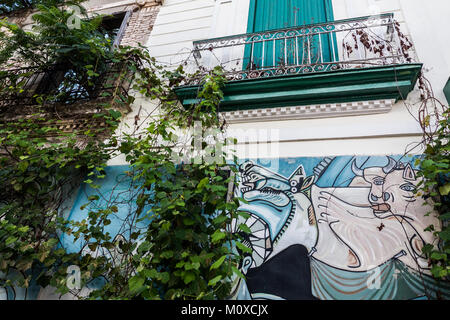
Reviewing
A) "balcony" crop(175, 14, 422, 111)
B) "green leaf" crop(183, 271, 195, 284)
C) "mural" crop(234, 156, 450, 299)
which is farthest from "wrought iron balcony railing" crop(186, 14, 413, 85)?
"green leaf" crop(183, 271, 195, 284)

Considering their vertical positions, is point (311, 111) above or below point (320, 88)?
below

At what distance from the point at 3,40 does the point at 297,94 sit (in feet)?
17.7

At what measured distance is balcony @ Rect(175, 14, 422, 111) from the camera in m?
2.80

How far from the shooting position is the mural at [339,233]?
211cm

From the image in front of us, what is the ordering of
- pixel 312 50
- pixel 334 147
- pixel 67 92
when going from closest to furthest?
pixel 334 147
pixel 312 50
pixel 67 92

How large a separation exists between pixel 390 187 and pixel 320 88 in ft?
4.63

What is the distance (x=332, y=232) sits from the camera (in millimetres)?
2361

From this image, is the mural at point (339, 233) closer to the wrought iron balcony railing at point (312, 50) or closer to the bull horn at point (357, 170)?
the bull horn at point (357, 170)

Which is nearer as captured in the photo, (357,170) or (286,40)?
(357,170)

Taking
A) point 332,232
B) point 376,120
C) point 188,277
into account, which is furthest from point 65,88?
point 376,120

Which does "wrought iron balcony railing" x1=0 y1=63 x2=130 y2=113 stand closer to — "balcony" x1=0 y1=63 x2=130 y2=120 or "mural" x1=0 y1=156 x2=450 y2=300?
"balcony" x1=0 y1=63 x2=130 y2=120

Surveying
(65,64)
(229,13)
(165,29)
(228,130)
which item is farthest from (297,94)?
(65,64)

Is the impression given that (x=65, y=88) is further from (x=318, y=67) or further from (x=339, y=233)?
(x=339, y=233)

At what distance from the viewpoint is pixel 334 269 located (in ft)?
7.22
